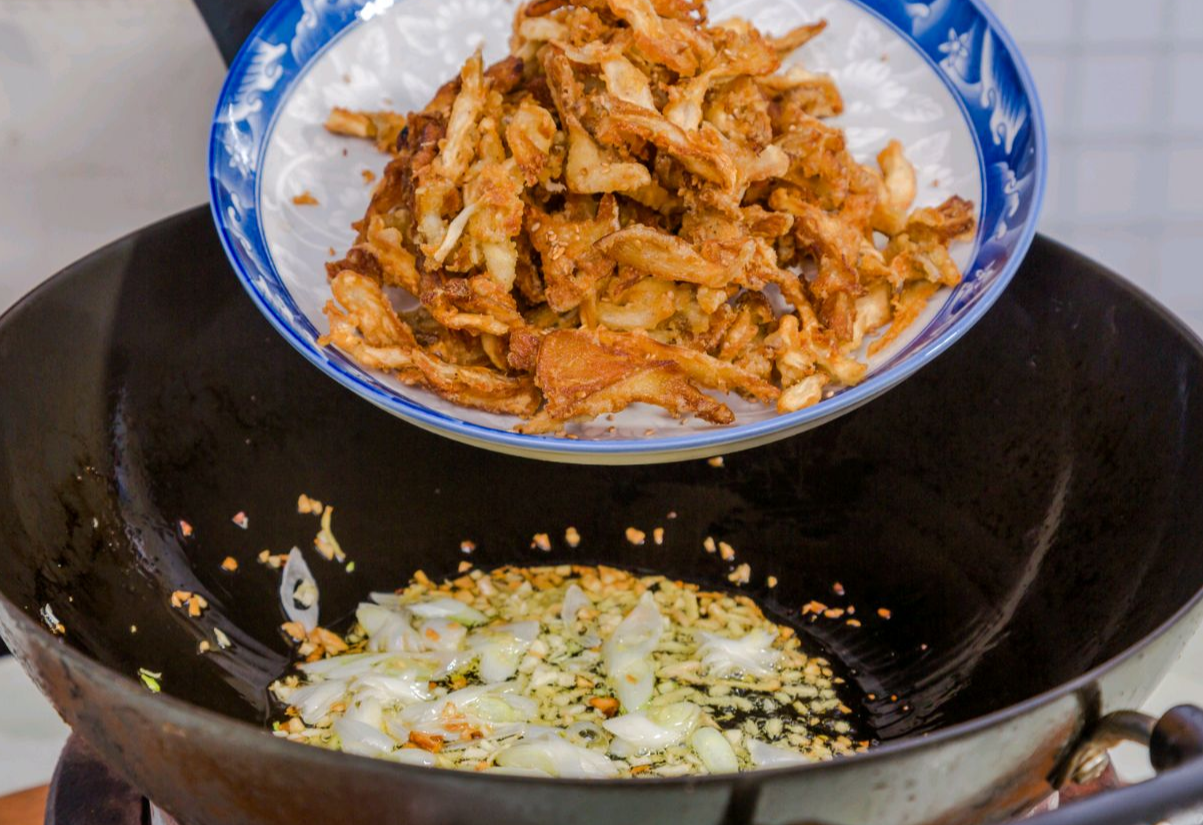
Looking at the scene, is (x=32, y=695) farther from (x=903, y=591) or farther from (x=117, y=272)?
(x=903, y=591)

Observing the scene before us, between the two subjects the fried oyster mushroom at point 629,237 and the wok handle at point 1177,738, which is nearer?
the wok handle at point 1177,738

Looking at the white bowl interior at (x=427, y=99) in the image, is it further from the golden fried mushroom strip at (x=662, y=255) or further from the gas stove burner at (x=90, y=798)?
the gas stove burner at (x=90, y=798)

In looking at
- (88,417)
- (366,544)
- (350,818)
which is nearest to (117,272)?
(88,417)

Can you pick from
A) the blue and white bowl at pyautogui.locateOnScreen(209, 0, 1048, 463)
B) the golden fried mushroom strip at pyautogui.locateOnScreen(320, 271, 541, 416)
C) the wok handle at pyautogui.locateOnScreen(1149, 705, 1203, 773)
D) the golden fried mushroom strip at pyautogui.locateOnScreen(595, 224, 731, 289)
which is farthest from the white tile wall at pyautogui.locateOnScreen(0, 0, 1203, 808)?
the wok handle at pyautogui.locateOnScreen(1149, 705, 1203, 773)

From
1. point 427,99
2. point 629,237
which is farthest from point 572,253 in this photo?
point 427,99

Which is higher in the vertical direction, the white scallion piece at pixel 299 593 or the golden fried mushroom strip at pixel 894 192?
the golden fried mushroom strip at pixel 894 192

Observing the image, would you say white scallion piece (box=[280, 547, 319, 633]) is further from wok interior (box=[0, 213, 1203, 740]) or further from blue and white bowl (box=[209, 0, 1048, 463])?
blue and white bowl (box=[209, 0, 1048, 463])

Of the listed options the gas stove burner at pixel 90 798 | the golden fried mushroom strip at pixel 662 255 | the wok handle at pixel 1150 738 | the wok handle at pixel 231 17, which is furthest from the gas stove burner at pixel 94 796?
the wok handle at pixel 231 17
